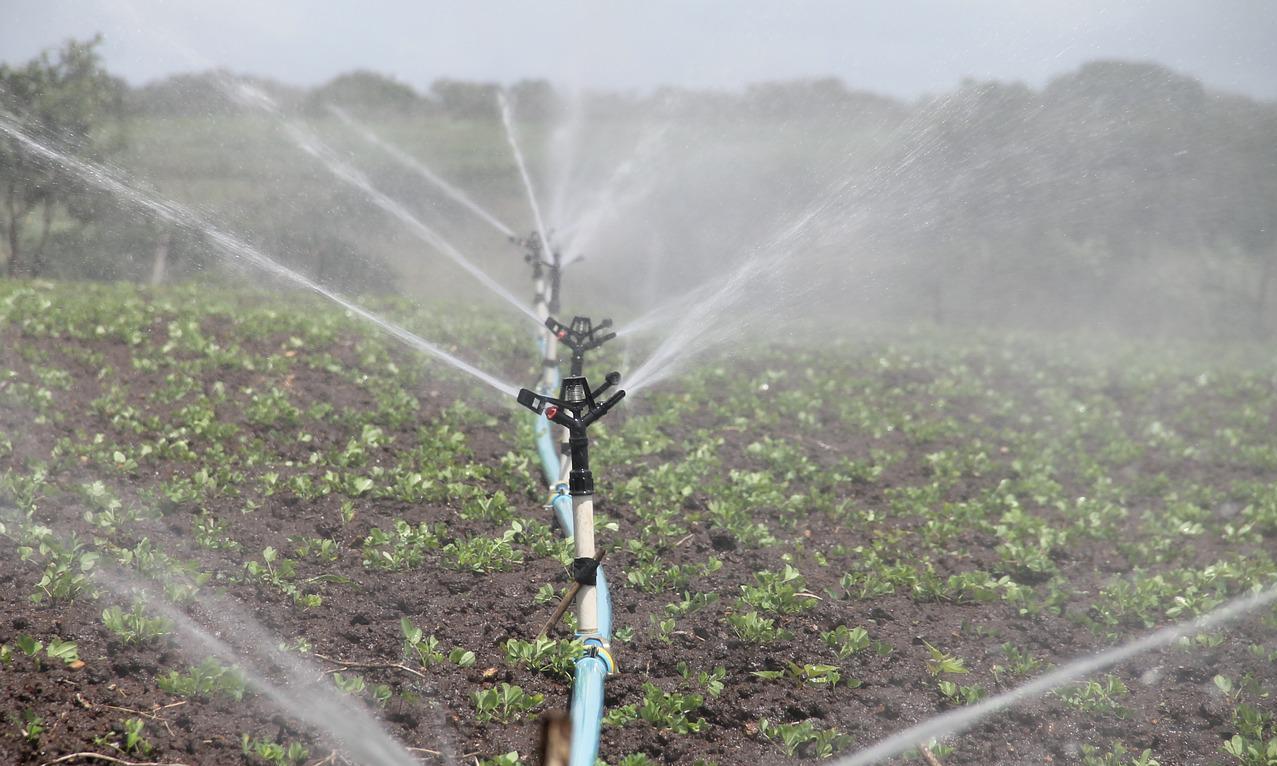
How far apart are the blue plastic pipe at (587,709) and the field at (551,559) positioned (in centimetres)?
27

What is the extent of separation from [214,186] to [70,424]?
503 inches

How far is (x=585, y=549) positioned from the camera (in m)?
4.11

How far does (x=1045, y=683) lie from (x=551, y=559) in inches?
107

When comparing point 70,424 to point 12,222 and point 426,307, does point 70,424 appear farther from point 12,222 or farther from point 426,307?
point 12,222

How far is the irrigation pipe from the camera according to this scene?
4.34 meters

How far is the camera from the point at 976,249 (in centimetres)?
3055

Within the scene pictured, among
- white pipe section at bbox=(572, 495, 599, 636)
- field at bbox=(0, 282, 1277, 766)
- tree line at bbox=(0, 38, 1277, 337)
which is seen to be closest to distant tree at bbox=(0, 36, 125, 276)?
tree line at bbox=(0, 38, 1277, 337)

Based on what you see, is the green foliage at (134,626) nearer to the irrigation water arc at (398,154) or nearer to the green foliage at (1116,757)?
the green foliage at (1116,757)

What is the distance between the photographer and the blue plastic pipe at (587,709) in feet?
12.1

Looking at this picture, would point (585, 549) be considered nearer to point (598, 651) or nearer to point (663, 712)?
point (598, 651)

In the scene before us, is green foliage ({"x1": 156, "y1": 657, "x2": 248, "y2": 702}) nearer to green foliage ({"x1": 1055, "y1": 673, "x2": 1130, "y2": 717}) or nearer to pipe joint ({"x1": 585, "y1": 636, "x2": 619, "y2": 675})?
pipe joint ({"x1": 585, "y1": 636, "x2": 619, "y2": 675})

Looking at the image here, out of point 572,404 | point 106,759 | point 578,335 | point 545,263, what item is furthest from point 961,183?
point 106,759

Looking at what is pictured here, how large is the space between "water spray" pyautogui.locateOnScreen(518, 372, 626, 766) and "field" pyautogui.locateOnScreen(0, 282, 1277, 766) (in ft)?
0.96

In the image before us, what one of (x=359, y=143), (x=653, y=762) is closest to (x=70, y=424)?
(x=653, y=762)
